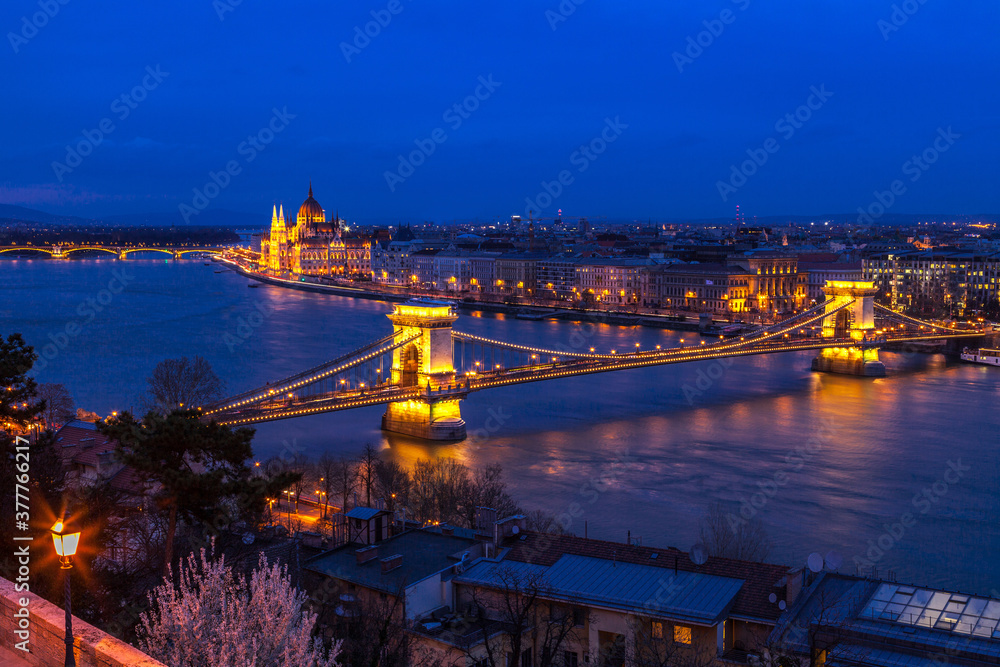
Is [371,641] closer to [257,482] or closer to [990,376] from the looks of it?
[257,482]

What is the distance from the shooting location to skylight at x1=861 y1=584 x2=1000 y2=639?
13.3 feet

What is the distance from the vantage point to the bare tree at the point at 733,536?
676 cm

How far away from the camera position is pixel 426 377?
12180 mm

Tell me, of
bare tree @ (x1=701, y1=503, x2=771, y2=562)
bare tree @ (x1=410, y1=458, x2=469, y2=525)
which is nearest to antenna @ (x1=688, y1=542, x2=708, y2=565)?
bare tree @ (x1=701, y1=503, x2=771, y2=562)

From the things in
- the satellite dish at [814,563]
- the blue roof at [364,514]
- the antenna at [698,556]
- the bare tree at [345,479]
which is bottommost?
the bare tree at [345,479]

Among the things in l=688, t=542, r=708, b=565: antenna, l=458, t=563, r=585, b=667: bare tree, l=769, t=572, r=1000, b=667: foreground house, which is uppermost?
l=688, t=542, r=708, b=565: antenna

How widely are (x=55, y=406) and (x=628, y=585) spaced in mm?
8008

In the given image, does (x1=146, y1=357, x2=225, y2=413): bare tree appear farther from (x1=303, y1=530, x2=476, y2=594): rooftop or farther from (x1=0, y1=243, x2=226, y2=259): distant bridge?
(x1=0, y1=243, x2=226, y2=259): distant bridge

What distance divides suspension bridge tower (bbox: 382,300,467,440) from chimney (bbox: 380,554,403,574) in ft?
22.4

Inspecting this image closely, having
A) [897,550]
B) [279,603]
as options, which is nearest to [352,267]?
[897,550]

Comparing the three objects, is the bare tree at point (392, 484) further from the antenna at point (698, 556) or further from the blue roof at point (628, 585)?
the antenna at point (698, 556)

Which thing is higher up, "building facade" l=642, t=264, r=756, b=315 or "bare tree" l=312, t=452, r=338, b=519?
"building facade" l=642, t=264, r=756, b=315

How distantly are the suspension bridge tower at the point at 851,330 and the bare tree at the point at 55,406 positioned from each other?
13.1 meters

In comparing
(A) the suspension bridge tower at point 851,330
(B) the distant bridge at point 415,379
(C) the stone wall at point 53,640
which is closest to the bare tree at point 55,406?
(B) the distant bridge at point 415,379
